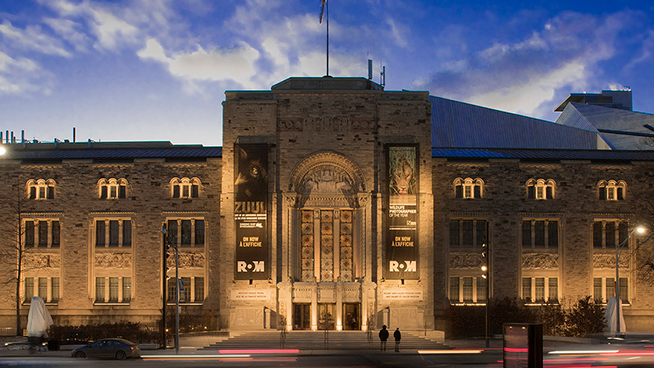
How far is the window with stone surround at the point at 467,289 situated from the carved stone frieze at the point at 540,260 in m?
3.84

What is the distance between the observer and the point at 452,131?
59781 mm

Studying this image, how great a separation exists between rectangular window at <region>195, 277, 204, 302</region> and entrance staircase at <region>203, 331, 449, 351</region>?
263 inches

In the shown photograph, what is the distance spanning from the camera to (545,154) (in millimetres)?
48656

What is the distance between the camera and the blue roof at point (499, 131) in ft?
195

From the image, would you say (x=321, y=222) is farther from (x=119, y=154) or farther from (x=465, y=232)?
(x=119, y=154)

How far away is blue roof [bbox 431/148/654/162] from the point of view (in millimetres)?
45656

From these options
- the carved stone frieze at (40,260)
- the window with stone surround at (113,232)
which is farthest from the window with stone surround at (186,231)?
the carved stone frieze at (40,260)

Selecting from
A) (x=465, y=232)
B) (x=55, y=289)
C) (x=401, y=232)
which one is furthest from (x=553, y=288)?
(x=55, y=289)

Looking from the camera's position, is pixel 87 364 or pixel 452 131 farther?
pixel 452 131

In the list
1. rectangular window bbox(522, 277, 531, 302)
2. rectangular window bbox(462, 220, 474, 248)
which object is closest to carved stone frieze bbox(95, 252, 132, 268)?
rectangular window bbox(462, 220, 474, 248)

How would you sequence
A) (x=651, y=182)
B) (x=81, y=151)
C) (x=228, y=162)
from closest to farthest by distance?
1. (x=228, y=162)
2. (x=651, y=182)
3. (x=81, y=151)

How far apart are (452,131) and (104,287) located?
122 ft

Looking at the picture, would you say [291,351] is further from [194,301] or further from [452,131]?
[452,131]

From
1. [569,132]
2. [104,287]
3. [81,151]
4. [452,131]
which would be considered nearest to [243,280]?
[104,287]
